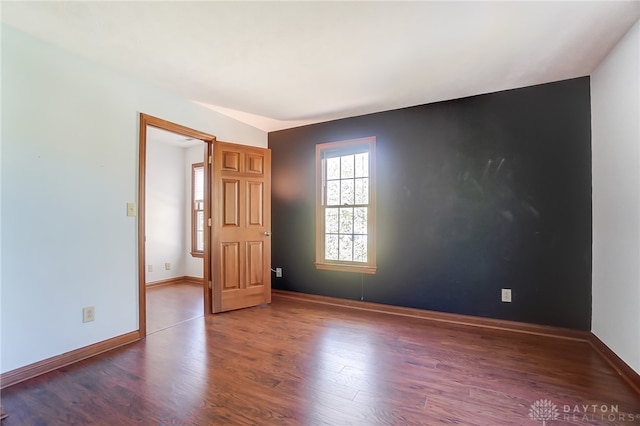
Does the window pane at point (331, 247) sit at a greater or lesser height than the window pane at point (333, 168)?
lesser

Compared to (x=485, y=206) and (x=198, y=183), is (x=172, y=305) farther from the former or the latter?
(x=485, y=206)

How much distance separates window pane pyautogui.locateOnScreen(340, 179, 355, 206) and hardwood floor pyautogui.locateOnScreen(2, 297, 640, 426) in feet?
5.28

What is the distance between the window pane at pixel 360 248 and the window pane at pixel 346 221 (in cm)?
14

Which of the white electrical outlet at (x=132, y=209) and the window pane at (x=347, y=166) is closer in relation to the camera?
the white electrical outlet at (x=132, y=209)

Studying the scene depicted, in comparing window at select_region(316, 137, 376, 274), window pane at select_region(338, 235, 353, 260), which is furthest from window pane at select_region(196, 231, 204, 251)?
window pane at select_region(338, 235, 353, 260)

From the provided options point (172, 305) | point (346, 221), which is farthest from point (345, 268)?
point (172, 305)

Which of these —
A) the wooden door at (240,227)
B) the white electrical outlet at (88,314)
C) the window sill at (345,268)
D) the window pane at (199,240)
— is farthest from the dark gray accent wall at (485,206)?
the window pane at (199,240)

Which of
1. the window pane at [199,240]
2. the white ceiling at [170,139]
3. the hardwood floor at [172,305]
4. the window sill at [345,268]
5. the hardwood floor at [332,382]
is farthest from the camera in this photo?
the window pane at [199,240]

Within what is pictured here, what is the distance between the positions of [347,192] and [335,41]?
6.52 feet

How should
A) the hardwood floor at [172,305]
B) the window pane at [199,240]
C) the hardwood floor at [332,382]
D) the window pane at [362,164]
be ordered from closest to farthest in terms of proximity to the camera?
Result: 1. the hardwood floor at [332,382]
2. the hardwood floor at [172,305]
3. the window pane at [362,164]
4. the window pane at [199,240]

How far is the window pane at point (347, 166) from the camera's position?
379 centimetres

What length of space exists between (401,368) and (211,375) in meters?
1.39

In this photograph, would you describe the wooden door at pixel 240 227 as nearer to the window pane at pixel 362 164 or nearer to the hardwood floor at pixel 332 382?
the hardwood floor at pixel 332 382

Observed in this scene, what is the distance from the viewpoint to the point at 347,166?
382 cm
